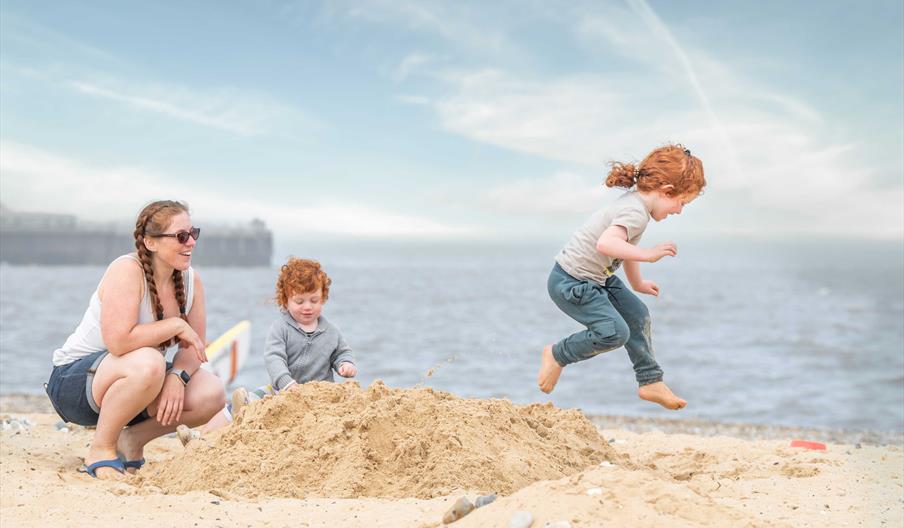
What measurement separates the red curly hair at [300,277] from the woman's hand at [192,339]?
57 cm

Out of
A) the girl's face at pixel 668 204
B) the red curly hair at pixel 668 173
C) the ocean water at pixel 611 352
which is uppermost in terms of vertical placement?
the red curly hair at pixel 668 173

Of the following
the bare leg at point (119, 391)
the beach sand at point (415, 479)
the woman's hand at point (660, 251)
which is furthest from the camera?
the bare leg at point (119, 391)

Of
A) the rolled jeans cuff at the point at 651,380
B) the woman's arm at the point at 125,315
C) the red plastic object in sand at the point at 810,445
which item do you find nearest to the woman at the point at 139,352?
the woman's arm at the point at 125,315

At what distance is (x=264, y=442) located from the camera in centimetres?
396

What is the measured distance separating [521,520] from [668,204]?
7.15 ft

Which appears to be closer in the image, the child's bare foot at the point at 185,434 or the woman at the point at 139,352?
the woman at the point at 139,352

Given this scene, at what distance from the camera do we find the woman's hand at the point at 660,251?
12.5 feet

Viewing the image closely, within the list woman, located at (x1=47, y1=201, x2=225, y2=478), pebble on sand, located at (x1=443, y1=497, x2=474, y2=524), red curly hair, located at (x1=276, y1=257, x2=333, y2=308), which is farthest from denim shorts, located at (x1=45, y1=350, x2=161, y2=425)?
pebble on sand, located at (x1=443, y1=497, x2=474, y2=524)

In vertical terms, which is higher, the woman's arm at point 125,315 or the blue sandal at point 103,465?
the woman's arm at point 125,315

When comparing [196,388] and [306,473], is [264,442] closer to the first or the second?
[306,473]

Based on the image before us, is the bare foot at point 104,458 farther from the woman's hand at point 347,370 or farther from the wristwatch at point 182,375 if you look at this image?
the woman's hand at point 347,370

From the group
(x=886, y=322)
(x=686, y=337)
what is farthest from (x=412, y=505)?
(x=886, y=322)

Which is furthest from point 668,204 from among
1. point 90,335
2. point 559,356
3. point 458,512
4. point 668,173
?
point 90,335

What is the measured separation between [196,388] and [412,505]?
6.07ft
